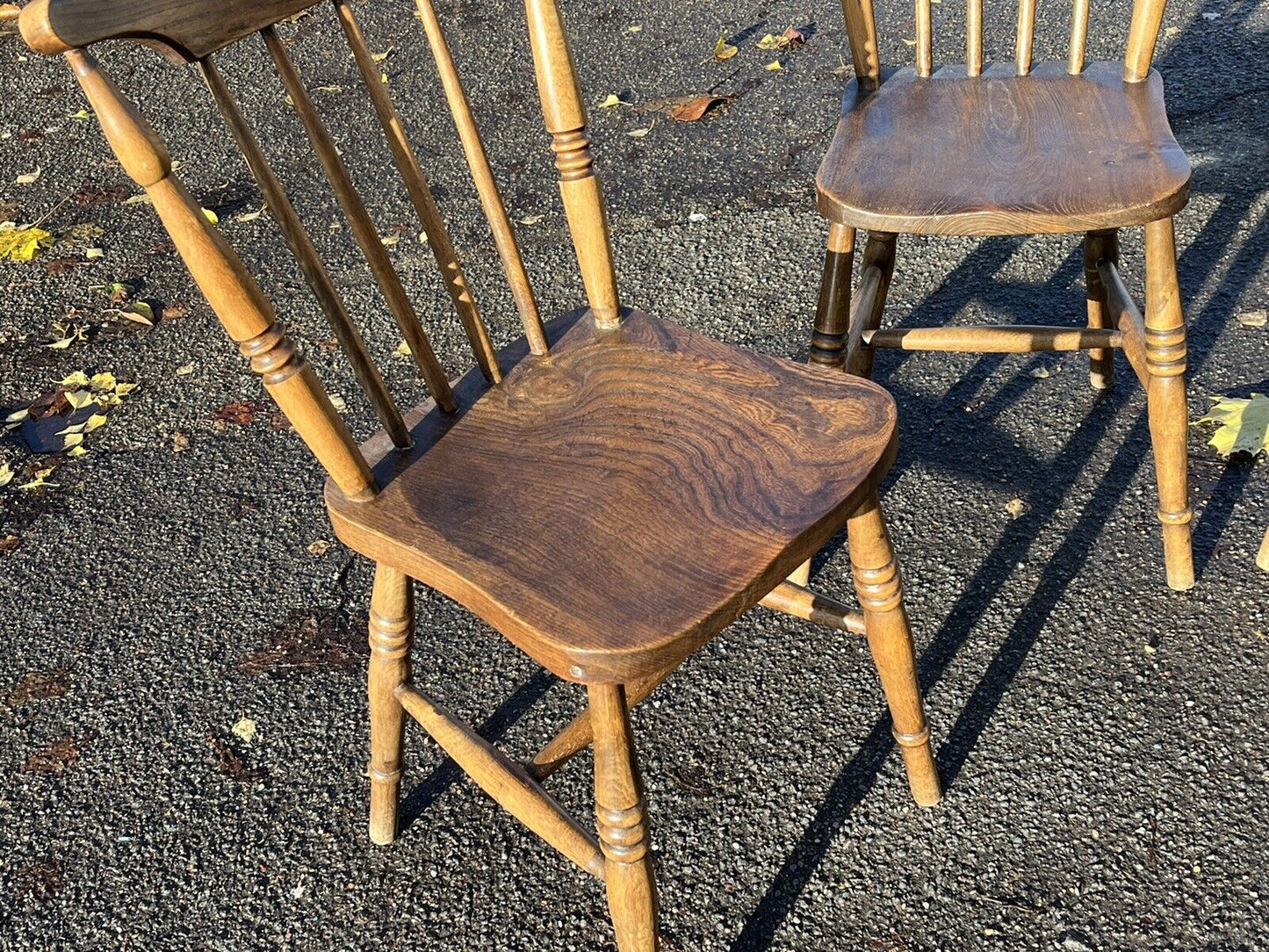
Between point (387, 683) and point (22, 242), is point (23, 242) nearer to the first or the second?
point (22, 242)

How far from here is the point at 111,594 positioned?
2.30 m

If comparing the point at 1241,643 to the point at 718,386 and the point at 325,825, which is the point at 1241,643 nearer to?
the point at 718,386

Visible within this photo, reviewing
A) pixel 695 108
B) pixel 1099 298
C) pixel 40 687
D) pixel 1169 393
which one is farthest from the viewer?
pixel 695 108

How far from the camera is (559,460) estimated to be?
4.76 ft

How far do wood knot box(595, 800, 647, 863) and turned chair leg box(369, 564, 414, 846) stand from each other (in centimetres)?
39

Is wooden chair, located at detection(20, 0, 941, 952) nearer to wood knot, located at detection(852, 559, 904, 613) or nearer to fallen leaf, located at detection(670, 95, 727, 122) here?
wood knot, located at detection(852, 559, 904, 613)

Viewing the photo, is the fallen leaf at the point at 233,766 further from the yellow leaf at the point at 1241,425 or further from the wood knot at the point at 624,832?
the yellow leaf at the point at 1241,425

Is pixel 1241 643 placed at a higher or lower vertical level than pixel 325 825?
lower

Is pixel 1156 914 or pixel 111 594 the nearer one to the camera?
pixel 1156 914

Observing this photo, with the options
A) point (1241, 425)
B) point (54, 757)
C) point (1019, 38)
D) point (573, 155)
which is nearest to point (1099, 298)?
point (1241, 425)

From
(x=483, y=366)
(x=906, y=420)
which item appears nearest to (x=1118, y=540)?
(x=906, y=420)

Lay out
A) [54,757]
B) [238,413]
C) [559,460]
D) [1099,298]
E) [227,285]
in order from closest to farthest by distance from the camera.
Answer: [227,285] < [559,460] < [54,757] < [1099,298] < [238,413]

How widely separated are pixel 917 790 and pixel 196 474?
161 centimetres

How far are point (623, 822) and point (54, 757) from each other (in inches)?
46.3
